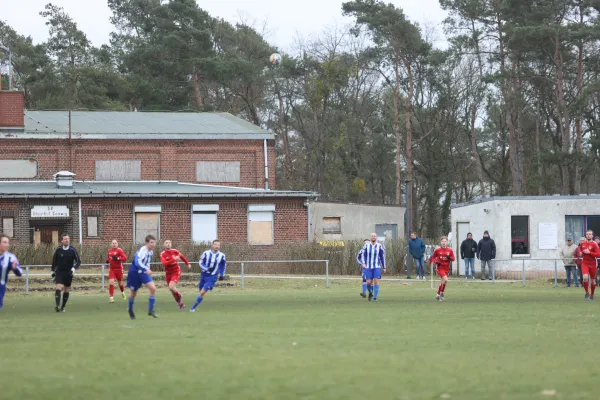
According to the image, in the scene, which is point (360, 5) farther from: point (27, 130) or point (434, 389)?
point (434, 389)

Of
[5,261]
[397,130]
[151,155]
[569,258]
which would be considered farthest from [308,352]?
[397,130]

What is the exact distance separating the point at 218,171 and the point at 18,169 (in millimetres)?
10933

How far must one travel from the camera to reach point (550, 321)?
71.8ft

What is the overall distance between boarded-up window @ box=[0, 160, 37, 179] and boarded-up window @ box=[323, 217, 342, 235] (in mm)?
16456

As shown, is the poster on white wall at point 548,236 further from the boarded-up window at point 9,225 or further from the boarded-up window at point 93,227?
the boarded-up window at point 9,225

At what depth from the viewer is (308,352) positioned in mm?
15586

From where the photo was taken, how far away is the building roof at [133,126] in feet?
198

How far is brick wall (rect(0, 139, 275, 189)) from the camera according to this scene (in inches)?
2350

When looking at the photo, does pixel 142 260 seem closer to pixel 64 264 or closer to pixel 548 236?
pixel 64 264

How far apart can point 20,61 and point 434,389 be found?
80161 mm

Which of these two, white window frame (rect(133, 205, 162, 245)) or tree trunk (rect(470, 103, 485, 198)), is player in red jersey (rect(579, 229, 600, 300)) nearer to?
white window frame (rect(133, 205, 162, 245))

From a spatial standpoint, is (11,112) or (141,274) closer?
(141,274)

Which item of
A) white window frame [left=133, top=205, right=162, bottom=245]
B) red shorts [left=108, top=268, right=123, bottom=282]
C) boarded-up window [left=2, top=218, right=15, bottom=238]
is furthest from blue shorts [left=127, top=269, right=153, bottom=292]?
boarded-up window [left=2, top=218, right=15, bottom=238]

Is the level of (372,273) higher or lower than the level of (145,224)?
lower
